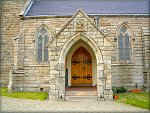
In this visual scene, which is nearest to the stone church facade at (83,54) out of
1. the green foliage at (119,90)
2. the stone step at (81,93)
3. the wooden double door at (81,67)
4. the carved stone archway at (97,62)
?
the wooden double door at (81,67)

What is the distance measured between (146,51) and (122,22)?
3.14m

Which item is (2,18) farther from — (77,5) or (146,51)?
(146,51)

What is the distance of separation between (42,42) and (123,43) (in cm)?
706

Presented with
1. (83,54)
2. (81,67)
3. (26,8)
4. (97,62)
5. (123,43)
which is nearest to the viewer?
(97,62)

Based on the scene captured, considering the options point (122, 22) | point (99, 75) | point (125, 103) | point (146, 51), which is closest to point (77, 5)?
point (122, 22)

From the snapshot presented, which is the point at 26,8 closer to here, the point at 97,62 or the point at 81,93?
the point at 97,62

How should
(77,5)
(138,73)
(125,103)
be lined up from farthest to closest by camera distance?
(77,5) → (138,73) → (125,103)

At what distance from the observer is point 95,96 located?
40.3ft

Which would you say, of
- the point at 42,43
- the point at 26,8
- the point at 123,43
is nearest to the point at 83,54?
the point at 123,43

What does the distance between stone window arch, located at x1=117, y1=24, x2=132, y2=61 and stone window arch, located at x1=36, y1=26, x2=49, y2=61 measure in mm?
6300

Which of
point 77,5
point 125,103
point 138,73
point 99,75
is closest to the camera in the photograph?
point 125,103

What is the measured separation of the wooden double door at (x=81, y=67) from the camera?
16156 millimetres

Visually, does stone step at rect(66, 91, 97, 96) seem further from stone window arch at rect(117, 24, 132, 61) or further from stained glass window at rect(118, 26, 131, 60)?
stained glass window at rect(118, 26, 131, 60)

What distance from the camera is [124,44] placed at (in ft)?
57.2
